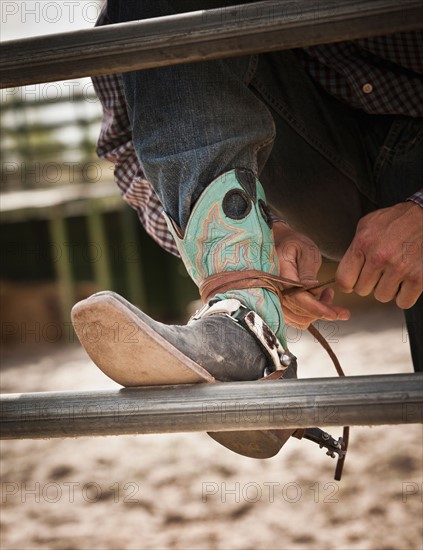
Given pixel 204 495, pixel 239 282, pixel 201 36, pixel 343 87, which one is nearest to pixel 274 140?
pixel 343 87

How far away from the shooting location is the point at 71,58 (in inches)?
26.5

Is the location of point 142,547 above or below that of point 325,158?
below

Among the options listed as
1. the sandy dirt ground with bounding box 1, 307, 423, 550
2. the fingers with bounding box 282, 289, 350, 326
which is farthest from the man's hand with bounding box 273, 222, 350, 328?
the sandy dirt ground with bounding box 1, 307, 423, 550

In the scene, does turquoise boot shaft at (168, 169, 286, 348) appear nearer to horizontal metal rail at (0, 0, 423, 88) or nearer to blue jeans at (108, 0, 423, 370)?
blue jeans at (108, 0, 423, 370)

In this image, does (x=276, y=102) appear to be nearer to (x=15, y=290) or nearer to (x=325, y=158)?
(x=325, y=158)

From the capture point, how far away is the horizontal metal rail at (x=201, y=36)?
2.05 ft

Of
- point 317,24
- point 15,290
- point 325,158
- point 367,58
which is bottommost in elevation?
point 15,290

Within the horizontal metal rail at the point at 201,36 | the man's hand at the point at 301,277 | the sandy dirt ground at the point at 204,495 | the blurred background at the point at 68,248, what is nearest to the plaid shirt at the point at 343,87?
the man's hand at the point at 301,277

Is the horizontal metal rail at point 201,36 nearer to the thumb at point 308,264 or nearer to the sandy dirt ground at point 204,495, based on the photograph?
the thumb at point 308,264

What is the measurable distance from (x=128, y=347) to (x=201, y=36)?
0.93 feet

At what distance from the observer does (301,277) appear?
95cm

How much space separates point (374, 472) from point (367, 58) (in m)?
1.34

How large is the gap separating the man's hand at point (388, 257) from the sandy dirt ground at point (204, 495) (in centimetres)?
93

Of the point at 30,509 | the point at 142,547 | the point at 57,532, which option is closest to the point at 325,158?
the point at 142,547
